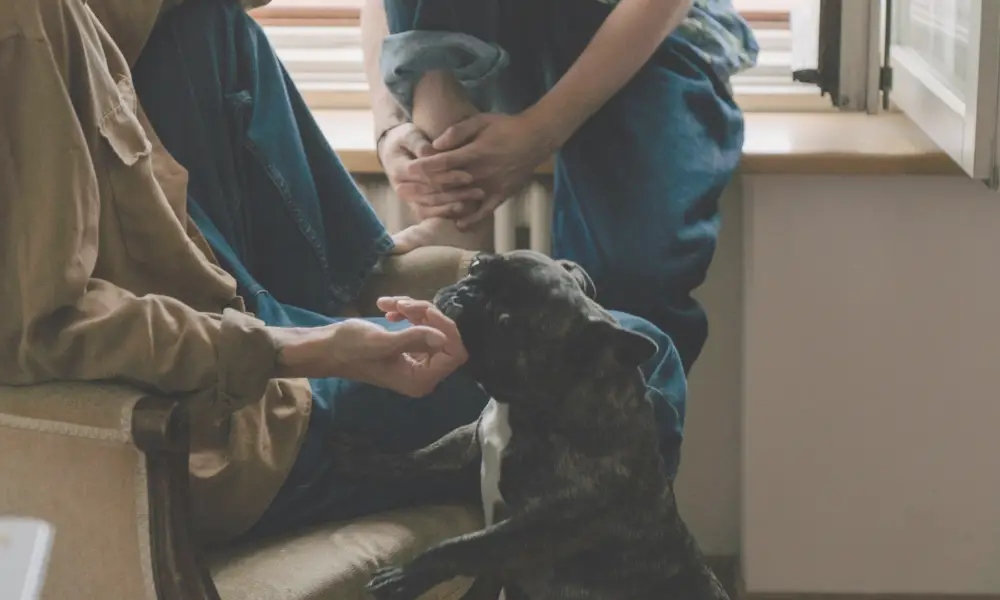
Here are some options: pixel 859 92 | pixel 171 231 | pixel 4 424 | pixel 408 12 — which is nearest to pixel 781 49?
pixel 859 92

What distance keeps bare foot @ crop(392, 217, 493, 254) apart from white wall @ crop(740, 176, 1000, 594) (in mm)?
484

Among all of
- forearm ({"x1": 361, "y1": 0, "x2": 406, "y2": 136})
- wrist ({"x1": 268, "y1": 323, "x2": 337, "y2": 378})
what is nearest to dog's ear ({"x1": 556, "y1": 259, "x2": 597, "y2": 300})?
wrist ({"x1": 268, "y1": 323, "x2": 337, "y2": 378})

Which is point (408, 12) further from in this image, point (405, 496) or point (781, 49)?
point (781, 49)

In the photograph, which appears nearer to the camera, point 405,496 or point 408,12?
point 405,496

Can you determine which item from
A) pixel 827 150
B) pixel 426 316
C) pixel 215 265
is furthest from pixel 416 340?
pixel 827 150

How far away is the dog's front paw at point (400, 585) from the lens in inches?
55.7

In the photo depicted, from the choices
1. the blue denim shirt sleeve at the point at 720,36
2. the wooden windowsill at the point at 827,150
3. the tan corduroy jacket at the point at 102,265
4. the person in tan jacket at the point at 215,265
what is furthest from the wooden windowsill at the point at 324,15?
the tan corduroy jacket at the point at 102,265

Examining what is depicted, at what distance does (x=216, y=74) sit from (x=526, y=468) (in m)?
0.57

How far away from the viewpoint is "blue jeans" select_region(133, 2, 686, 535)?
1.57m

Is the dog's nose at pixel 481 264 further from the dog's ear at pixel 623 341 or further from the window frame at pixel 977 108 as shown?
the window frame at pixel 977 108

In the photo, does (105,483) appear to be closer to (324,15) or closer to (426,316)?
(426,316)

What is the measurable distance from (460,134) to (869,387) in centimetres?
82

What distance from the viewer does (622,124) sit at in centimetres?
199

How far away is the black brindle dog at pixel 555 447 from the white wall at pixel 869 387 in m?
0.87
